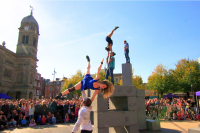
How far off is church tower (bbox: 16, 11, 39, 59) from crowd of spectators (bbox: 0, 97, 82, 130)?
1497 inches

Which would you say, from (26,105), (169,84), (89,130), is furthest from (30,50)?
(89,130)

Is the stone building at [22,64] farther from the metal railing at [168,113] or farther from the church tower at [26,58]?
the metal railing at [168,113]

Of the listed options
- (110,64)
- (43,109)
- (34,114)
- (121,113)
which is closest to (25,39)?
(43,109)

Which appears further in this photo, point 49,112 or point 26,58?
point 26,58

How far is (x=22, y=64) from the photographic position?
4422cm

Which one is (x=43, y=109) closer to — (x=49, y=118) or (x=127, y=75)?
(x=49, y=118)

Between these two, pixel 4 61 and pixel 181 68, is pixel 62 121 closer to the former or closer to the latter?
pixel 4 61

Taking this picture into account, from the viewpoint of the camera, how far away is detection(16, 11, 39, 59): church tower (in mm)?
46750

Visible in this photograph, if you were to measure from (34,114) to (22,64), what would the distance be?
Answer: 121ft

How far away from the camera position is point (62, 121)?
12719 mm

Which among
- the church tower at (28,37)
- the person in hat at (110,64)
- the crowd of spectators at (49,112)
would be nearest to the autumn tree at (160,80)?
the crowd of spectators at (49,112)

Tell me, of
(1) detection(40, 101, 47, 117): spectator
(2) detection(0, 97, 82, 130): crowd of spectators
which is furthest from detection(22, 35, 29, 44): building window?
(1) detection(40, 101, 47, 117): spectator

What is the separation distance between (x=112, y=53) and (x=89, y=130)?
543 centimetres

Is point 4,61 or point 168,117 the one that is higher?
point 4,61
